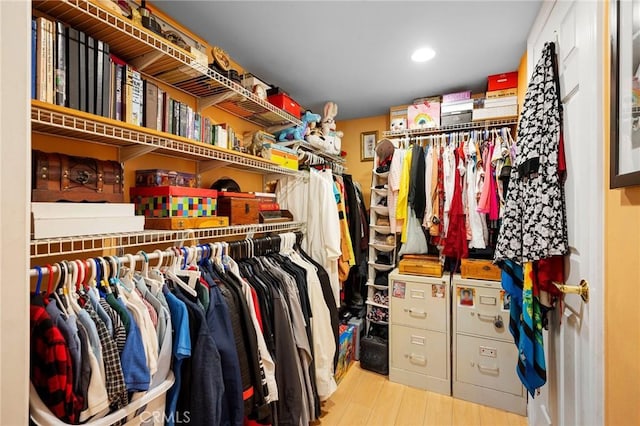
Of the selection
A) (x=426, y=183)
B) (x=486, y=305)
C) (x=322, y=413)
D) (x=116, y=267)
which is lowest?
(x=322, y=413)

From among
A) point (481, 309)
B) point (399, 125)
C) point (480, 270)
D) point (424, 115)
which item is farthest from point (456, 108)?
point (481, 309)

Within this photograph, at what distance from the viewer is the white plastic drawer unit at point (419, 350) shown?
2.14 meters

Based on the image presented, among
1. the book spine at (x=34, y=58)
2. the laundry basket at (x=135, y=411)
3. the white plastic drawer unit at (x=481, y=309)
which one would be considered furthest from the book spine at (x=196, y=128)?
the white plastic drawer unit at (x=481, y=309)

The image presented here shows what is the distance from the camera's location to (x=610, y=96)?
80 cm

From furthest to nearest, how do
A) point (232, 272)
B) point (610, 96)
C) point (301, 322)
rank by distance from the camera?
point (301, 322) < point (232, 272) < point (610, 96)

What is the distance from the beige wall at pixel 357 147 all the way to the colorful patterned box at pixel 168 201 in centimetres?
217

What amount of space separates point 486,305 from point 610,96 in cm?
160

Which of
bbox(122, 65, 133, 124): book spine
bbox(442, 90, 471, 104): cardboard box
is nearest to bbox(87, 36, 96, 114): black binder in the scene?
bbox(122, 65, 133, 124): book spine

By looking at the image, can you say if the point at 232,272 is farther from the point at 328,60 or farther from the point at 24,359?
the point at 328,60

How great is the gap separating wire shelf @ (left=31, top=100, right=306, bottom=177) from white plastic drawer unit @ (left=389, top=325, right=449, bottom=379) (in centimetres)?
176

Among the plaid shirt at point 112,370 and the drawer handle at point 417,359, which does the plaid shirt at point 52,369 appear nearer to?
the plaid shirt at point 112,370

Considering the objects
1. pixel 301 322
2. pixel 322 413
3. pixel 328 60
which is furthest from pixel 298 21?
pixel 322 413

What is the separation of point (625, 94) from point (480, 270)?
5.17ft

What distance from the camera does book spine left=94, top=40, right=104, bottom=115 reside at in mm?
977
